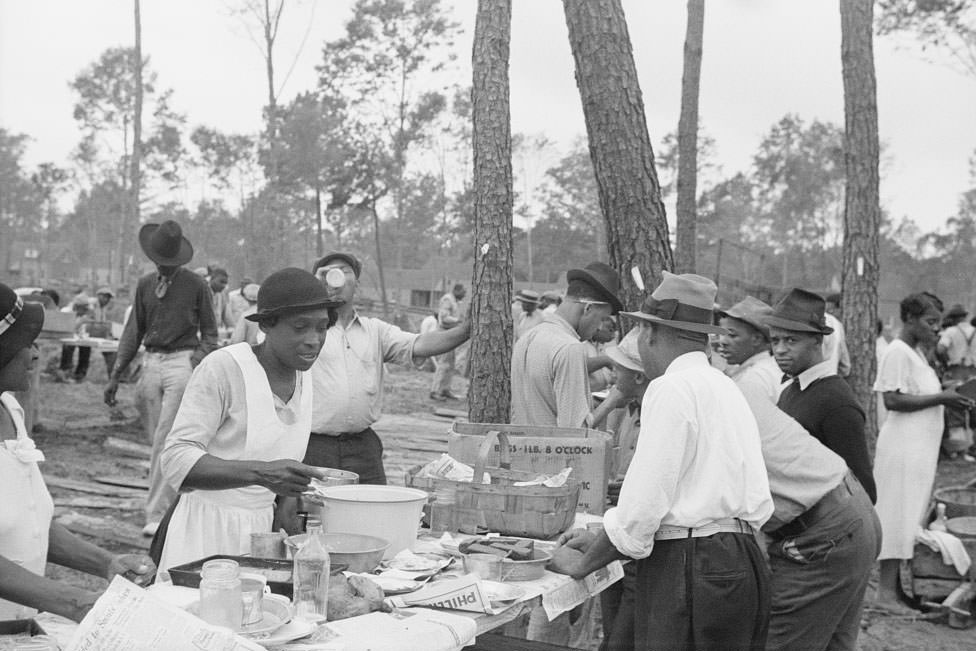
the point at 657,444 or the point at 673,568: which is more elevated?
the point at 657,444

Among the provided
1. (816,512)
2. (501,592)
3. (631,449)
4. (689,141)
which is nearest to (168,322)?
(631,449)

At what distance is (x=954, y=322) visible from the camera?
1447 centimetres

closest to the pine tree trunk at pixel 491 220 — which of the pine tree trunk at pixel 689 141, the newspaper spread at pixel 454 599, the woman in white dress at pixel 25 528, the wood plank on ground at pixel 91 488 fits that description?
the newspaper spread at pixel 454 599

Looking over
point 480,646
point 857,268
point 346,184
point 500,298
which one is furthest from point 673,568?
point 346,184

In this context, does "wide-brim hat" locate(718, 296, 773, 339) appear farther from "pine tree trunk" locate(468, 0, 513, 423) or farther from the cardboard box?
"pine tree trunk" locate(468, 0, 513, 423)

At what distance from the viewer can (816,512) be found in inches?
153

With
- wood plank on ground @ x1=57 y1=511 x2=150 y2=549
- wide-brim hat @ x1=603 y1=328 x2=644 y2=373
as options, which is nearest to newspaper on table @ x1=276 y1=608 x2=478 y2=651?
wide-brim hat @ x1=603 y1=328 x2=644 y2=373

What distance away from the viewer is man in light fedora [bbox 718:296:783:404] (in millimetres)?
4762

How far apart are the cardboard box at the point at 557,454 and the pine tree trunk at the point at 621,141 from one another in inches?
70.3

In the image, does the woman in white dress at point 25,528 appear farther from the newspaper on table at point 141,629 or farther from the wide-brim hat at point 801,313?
the wide-brim hat at point 801,313

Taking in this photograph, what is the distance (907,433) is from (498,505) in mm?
4333

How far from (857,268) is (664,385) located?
5538 mm

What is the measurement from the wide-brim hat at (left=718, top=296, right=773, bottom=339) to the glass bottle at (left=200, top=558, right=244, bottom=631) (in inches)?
126

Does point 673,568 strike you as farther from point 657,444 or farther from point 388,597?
point 388,597
